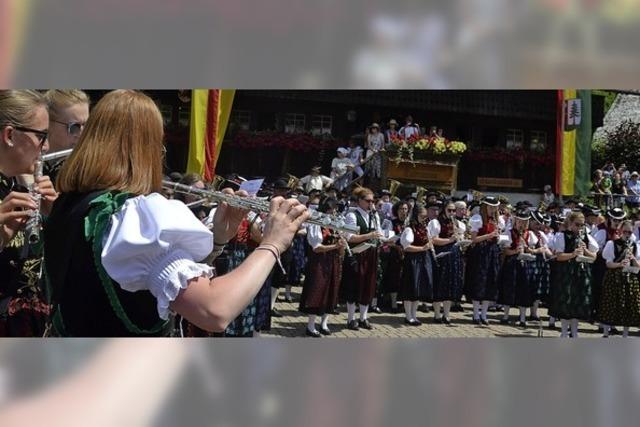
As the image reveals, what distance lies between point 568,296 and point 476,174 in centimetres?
430

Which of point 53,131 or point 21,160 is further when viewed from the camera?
point 53,131

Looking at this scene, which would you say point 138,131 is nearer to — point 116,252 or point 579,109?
point 116,252

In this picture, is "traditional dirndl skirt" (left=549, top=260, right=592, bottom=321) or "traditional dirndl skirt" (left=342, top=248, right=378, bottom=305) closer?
"traditional dirndl skirt" (left=342, top=248, right=378, bottom=305)

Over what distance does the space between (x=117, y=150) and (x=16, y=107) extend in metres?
0.61

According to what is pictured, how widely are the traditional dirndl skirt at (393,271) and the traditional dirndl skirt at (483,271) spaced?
3.25ft

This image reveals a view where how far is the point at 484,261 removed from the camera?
26.0 ft

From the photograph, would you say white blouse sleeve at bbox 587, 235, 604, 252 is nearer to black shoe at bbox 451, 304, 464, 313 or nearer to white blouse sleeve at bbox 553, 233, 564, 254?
white blouse sleeve at bbox 553, 233, 564, 254

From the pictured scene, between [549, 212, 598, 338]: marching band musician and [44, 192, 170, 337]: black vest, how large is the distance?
6835 mm

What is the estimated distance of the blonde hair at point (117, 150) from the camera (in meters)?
1.18

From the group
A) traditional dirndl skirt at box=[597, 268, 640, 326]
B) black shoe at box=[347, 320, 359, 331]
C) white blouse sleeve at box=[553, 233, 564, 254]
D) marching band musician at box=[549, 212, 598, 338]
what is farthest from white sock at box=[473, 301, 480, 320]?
black shoe at box=[347, 320, 359, 331]

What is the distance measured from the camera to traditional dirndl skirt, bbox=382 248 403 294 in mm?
7785

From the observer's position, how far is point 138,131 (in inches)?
47.4

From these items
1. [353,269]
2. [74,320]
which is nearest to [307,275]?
[353,269]

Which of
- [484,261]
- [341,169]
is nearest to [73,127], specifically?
[484,261]
